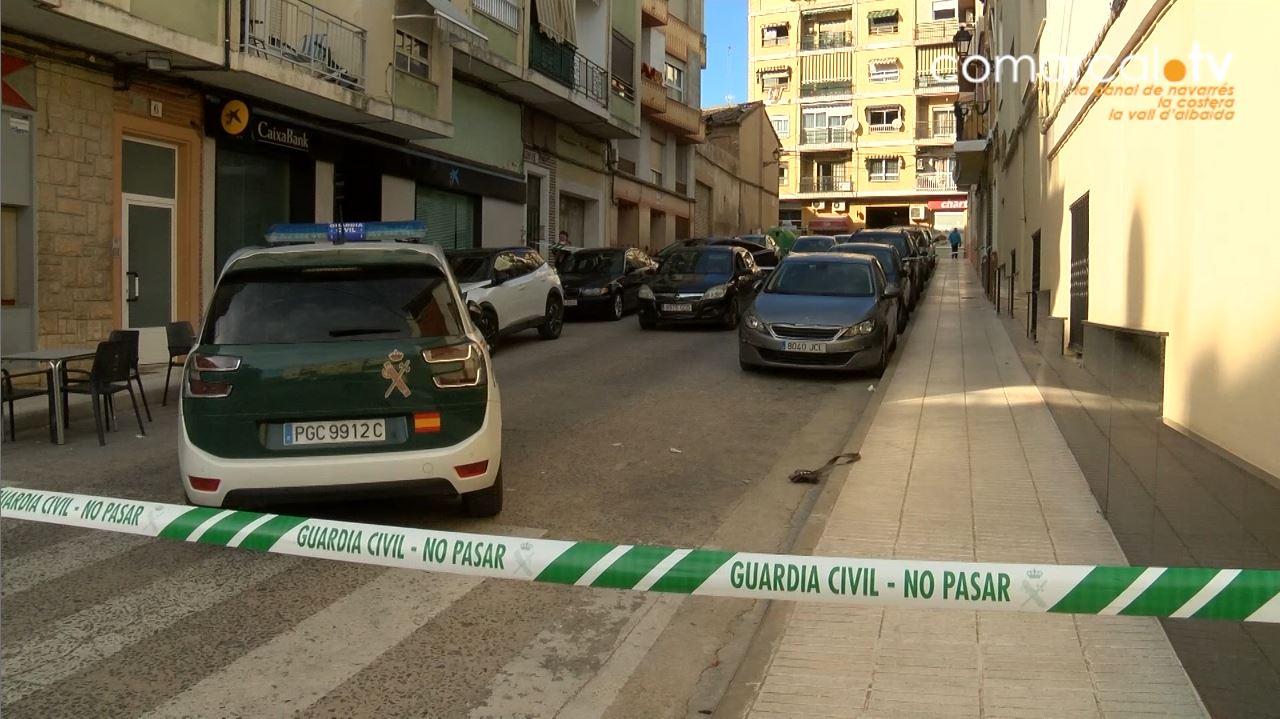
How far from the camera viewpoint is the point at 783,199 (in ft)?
220

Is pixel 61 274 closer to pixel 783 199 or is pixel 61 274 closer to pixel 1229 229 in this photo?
pixel 1229 229

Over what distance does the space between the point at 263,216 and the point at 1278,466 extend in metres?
15.7

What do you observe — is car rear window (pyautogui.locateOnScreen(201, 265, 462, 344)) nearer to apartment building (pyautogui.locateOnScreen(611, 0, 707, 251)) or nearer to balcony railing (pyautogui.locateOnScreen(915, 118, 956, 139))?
apartment building (pyautogui.locateOnScreen(611, 0, 707, 251))

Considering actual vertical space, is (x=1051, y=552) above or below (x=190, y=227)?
below

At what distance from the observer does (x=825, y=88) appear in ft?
208

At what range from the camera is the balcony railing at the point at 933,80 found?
198 ft

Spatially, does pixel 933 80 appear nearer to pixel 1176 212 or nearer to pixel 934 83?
pixel 934 83

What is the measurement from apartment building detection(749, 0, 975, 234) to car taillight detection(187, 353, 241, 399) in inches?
2333

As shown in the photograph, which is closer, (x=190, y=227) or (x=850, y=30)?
(x=190, y=227)

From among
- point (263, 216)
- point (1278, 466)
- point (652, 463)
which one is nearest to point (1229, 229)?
point (1278, 466)

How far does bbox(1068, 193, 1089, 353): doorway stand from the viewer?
10320 mm

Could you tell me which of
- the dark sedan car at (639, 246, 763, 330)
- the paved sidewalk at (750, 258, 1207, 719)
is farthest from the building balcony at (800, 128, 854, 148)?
the paved sidewalk at (750, 258, 1207, 719)

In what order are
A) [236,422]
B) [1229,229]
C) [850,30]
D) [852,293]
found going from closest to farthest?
[1229,229] → [236,422] → [852,293] → [850,30]

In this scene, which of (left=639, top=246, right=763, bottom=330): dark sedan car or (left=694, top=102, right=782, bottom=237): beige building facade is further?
(left=694, top=102, right=782, bottom=237): beige building facade
